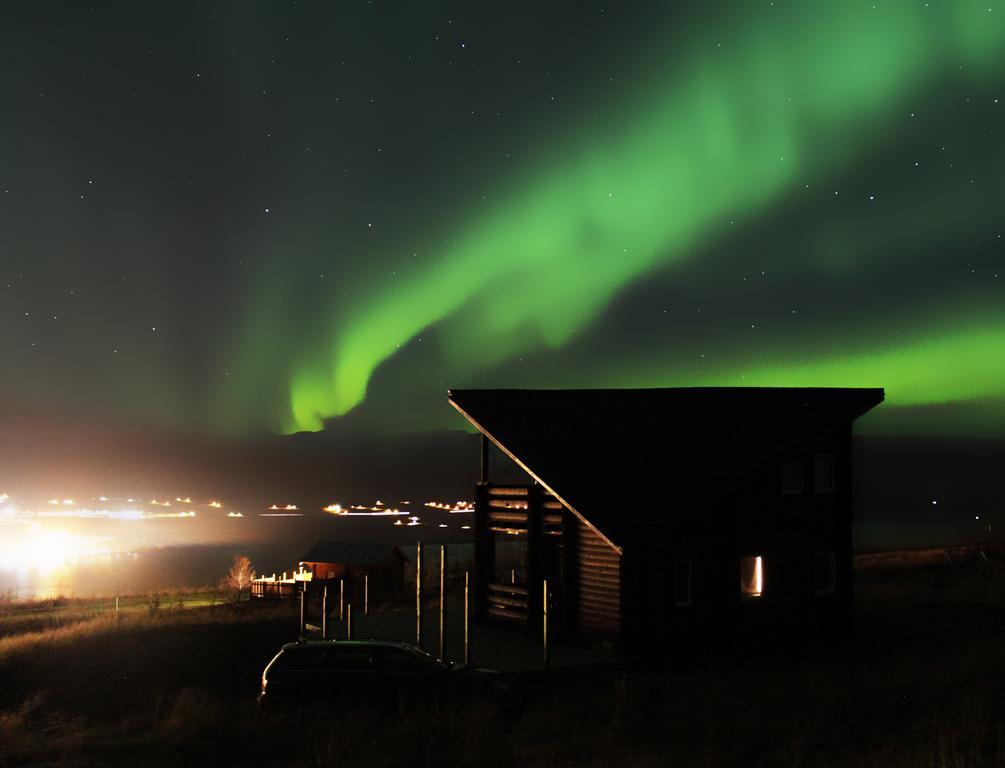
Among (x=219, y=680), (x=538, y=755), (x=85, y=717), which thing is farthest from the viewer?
(x=219, y=680)

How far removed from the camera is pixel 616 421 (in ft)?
98.1

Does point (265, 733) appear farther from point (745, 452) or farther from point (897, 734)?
point (745, 452)

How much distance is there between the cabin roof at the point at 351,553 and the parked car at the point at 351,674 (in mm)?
49406

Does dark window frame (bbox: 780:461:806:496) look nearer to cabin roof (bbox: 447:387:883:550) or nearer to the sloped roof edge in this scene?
cabin roof (bbox: 447:387:883:550)

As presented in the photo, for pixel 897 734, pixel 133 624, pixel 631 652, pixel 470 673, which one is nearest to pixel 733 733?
pixel 897 734

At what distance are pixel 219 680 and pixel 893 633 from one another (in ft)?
62.8

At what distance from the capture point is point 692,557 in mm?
26859

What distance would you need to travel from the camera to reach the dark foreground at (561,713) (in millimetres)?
16594

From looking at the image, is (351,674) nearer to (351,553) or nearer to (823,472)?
(823,472)

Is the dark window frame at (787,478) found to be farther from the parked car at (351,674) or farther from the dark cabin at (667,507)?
the parked car at (351,674)

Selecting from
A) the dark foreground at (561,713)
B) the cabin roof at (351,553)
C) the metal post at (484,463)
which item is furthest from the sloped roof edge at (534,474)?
the cabin roof at (351,553)

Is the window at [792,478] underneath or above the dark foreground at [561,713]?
above

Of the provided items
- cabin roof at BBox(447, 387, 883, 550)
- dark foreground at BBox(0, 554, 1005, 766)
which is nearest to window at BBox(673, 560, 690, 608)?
dark foreground at BBox(0, 554, 1005, 766)

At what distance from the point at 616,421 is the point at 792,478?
17.4ft
